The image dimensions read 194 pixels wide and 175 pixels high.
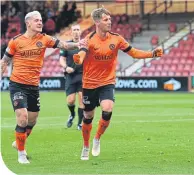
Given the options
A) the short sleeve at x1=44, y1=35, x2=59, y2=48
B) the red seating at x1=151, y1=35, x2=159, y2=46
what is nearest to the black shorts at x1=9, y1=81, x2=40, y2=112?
the short sleeve at x1=44, y1=35, x2=59, y2=48

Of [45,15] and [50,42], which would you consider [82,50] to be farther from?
[45,15]

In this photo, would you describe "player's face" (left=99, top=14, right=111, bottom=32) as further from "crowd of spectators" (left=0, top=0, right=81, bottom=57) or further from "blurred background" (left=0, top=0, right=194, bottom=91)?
"crowd of spectators" (left=0, top=0, right=81, bottom=57)

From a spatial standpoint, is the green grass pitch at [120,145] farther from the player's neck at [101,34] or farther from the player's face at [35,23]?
the player's face at [35,23]

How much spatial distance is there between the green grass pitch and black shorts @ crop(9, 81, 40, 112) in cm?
88

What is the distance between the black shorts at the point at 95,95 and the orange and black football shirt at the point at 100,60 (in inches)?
2.7

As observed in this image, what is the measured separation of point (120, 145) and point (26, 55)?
2.88 meters

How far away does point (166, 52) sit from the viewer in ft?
133

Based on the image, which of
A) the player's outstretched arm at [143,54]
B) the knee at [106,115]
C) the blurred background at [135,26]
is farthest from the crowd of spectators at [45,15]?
the knee at [106,115]

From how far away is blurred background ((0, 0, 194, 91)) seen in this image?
39.2 m

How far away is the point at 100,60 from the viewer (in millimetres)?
12102

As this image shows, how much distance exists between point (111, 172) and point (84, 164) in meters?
1.03

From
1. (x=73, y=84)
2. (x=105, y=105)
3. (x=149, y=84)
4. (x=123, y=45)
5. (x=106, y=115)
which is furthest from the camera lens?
(x=149, y=84)

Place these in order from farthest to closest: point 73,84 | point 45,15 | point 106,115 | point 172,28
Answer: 1. point 45,15
2. point 172,28
3. point 73,84
4. point 106,115

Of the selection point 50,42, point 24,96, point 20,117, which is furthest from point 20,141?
point 50,42
